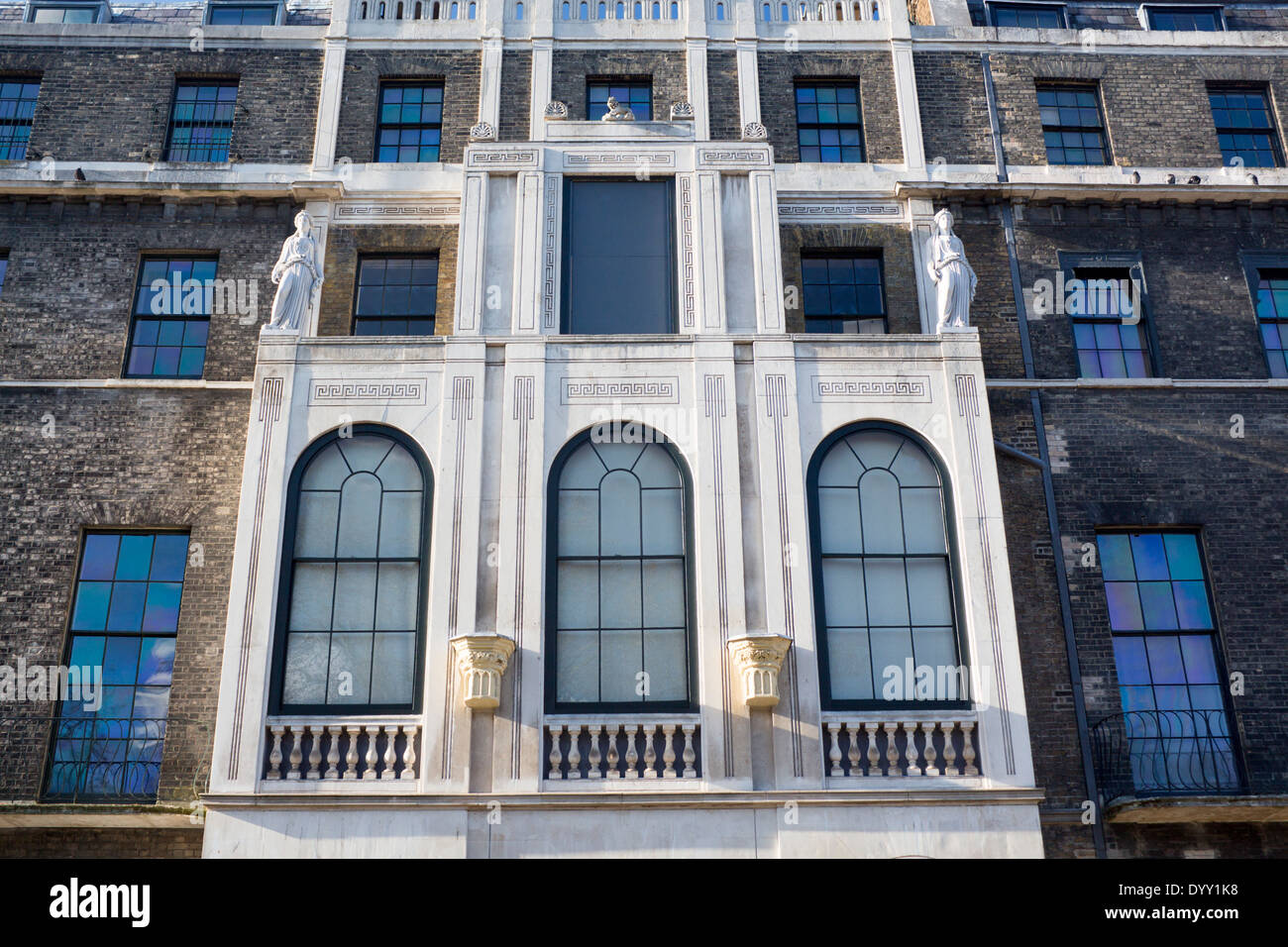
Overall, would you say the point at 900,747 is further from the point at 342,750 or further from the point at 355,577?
the point at 355,577

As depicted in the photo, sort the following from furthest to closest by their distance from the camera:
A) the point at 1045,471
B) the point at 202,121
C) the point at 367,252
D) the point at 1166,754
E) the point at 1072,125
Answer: the point at 1072,125
the point at 202,121
the point at 367,252
the point at 1045,471
the point at 1166,754

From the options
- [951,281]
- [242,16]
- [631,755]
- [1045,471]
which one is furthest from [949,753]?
[242,16]

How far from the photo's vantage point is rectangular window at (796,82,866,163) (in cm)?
2225

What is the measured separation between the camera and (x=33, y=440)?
19125 millimetres

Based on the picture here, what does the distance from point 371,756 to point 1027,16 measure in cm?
1821

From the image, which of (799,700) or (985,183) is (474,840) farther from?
(985,183)

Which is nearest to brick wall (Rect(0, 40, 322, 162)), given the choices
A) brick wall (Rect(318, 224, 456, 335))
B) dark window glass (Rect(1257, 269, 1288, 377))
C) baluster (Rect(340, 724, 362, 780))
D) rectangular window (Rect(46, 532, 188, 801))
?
brick wall (Rect(318, 224, 456, 335))

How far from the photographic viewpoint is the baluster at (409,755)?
15180mm

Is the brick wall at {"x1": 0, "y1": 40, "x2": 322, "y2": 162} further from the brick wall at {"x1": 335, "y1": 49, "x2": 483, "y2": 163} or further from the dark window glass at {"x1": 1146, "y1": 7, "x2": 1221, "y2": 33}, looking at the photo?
the dark window glass at {"x1": 1146, "y1": 7, "x2": 1221, "y2": 33}

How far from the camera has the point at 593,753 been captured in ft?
50.5

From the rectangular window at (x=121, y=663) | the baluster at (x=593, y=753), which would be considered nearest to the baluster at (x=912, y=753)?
the baluster at (x=593, y=753)

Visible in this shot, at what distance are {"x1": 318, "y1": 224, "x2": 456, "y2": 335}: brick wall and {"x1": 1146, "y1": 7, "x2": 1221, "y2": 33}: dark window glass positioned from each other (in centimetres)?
1371
